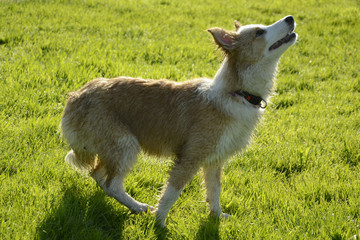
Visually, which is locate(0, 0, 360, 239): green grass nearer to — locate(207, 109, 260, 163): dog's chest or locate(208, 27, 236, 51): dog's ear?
locate(208, 27, 236, 51): dog's ear

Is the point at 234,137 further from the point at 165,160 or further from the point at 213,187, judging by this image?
the point at 165,160

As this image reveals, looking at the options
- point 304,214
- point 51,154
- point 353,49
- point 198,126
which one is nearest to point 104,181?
point 51,154

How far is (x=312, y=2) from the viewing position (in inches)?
496

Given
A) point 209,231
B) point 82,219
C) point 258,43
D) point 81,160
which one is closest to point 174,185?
point 209,231

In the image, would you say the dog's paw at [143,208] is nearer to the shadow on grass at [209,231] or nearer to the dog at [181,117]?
the dog at [181,117]

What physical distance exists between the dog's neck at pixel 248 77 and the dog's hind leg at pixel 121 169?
1.02m

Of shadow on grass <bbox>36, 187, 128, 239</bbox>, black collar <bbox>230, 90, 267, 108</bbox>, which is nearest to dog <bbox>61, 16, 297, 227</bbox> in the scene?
black collar <bbox>230, 90, 267, 108</bbox>

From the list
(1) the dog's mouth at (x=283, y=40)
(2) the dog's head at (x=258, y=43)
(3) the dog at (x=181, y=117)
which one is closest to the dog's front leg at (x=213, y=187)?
(3) the dog at (x=181, y=117)

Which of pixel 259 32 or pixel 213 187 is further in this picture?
pixel 213 187

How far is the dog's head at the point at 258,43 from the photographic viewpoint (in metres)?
3.98

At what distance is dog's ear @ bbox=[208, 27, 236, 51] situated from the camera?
3.91 m

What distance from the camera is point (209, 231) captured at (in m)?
3.79

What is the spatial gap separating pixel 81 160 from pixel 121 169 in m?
0.49

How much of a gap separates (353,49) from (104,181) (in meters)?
6.96
